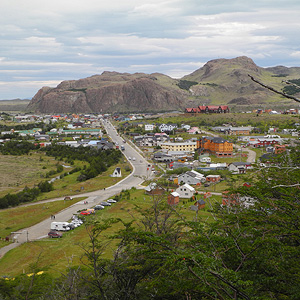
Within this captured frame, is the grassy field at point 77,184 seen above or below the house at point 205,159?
below

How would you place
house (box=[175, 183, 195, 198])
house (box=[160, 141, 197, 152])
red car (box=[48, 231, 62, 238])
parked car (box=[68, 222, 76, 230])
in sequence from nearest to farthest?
red car (box=[48, 231, 62, 238]) → parked car (box=[68, 222, 76, 230]) → house (box=[175, 183, 195, 198]) → house (box=[160, 141, 197, 152])

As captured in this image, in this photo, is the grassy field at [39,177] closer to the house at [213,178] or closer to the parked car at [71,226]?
the parked car at [71,226]

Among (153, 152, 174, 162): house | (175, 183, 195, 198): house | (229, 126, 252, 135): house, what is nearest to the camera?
(175, 183, 195, 198): house

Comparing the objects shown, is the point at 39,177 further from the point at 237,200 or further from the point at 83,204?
the point at 237,200

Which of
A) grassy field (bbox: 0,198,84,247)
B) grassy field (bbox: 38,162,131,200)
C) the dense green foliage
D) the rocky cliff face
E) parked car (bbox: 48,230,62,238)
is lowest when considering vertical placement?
grassy field (bbox: 38,162,131,200)

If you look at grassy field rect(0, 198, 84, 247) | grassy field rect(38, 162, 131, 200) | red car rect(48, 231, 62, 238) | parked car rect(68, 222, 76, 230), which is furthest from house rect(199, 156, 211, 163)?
red car rect(48, 231, 62, 238)

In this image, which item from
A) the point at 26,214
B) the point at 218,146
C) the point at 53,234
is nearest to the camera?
the point at 53,234

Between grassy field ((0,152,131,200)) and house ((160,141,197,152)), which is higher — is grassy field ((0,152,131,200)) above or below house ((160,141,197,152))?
below

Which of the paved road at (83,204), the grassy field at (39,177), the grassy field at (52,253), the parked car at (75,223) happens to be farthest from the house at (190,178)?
the parked car at (75,223)

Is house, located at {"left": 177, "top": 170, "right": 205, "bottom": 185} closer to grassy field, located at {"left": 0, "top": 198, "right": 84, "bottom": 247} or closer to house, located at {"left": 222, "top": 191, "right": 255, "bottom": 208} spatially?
grassy field, located at {"left": 0, "top": 198, "right": 84, "bottom": 247}

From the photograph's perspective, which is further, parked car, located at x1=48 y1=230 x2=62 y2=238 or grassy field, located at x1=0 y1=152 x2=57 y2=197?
grassy field, located at x1=0 y1=152 x2=57 y2=197

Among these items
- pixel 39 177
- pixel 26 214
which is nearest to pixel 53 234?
pixel 26 214

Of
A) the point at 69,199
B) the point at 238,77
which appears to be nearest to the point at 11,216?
the point at 69,199
